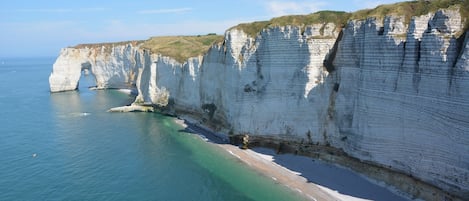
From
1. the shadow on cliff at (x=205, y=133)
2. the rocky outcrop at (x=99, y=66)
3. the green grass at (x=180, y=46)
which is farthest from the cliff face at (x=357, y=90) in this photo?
the rocky outcrop at (x=99, y=66)

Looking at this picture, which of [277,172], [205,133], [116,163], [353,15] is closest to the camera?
[277,172]

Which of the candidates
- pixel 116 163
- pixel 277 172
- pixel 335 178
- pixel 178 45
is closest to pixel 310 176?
pixel 335 178

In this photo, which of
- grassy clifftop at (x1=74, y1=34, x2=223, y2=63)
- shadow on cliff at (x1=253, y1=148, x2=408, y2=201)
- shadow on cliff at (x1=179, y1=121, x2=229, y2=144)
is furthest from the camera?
grassy clifftop at (x1=74, y1=34, x2=223, y2=63)

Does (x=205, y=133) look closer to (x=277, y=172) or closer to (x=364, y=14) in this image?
(x=277, y=172)

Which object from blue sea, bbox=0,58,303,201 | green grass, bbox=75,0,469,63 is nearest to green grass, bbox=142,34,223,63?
green grass, bbox=75,0,469,63

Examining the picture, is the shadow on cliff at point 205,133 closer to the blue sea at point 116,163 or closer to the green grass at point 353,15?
the blue sea at point 116,163

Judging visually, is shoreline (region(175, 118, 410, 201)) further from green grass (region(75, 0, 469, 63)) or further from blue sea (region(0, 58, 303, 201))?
green grass (region(75, 0, 469, 63))

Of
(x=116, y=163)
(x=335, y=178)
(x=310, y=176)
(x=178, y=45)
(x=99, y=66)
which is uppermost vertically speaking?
(x=178, y=45)
